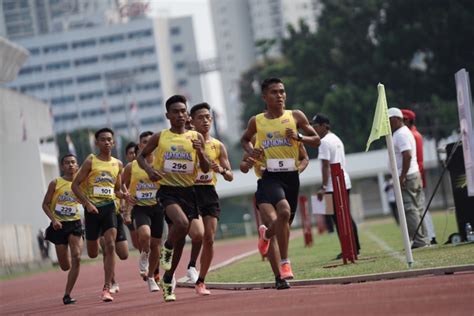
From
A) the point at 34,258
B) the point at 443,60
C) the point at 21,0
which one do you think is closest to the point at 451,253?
the point at 34,258

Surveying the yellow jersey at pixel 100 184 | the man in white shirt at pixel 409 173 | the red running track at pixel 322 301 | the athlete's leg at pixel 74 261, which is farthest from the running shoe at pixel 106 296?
the man in white shirt at pixel 409 173

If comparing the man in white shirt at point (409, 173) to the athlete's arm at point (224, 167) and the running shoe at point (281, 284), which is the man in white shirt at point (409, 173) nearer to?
the athlete's arm at point (224, 167)

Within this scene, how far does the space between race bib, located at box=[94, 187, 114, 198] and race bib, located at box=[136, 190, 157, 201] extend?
1.04 meters

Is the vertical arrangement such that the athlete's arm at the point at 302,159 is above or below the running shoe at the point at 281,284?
above

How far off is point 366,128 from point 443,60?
7.89 metres

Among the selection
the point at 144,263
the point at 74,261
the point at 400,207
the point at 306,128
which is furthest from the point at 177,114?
the point at 144,263

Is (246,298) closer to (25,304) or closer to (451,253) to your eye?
(451,253)

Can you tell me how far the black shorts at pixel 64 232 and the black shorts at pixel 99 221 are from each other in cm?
83

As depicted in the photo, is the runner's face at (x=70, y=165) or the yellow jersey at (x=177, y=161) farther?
the runner's face at (x=70, y=165)

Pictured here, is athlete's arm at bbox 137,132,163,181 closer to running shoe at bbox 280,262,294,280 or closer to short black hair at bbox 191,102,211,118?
short black hair at bbox 191,102,211,118

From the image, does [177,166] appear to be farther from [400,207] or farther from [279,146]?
[400,207]

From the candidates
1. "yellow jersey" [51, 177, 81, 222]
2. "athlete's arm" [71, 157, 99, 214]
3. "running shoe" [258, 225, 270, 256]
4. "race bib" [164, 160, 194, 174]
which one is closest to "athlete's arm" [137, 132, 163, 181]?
"race bib" [164, 160, 194, 174]

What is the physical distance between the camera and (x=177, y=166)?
1362 cm

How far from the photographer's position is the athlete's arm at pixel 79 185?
15.9m
